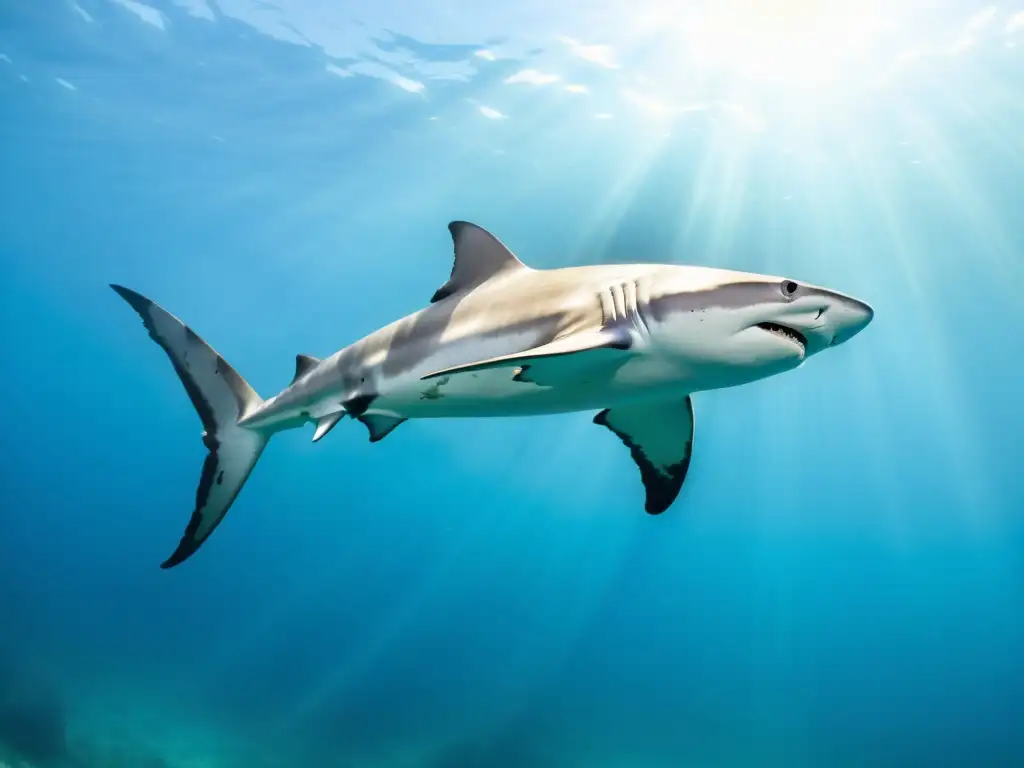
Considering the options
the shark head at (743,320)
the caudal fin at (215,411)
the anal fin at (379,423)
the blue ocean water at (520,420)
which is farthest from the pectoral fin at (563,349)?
the blue ocean water at (520,420)

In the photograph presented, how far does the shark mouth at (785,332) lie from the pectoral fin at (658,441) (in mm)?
1551

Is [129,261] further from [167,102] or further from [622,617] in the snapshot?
[622,617]

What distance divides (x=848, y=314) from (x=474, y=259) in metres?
2.79

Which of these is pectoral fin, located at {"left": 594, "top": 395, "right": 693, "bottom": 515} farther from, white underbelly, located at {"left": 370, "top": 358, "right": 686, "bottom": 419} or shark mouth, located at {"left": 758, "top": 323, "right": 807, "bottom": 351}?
shark mouth, located at {"left": 758, "top": 323, "right": 807, "bottom": 351}

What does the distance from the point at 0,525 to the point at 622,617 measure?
244ft

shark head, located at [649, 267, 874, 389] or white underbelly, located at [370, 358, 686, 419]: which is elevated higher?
shark head, located at [649, 267, 874, 389]

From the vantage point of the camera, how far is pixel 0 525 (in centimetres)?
7412

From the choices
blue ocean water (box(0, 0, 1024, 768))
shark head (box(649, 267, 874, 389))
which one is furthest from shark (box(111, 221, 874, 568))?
blue ocean water (box(0, 0, 1024, 768))

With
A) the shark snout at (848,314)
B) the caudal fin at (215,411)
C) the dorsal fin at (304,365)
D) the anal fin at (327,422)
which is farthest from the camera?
the dorsal fin at (304,365)

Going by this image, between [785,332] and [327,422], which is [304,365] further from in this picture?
[785,332]

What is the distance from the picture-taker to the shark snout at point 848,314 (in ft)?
9.32

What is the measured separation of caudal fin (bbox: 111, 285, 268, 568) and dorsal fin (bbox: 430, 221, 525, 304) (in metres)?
2.26

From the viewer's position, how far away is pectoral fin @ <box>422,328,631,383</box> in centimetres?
308

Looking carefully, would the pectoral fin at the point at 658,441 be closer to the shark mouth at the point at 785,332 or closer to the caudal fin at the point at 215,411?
the shark mouth at the point at 785,332
